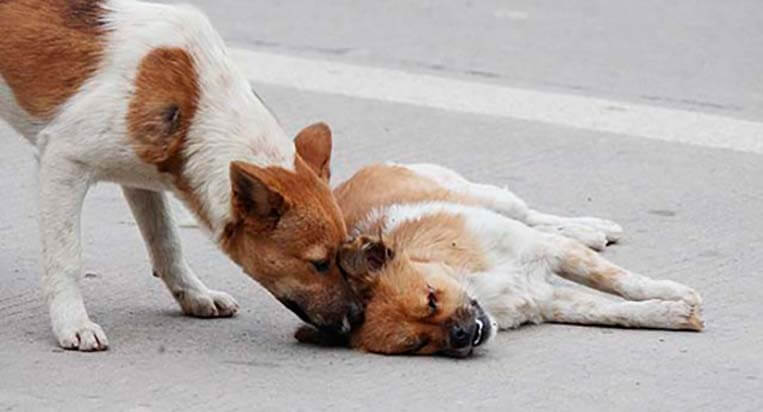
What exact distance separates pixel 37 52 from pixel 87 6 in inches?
8.9

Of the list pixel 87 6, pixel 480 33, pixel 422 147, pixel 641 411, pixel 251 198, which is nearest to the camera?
pixel 641 411

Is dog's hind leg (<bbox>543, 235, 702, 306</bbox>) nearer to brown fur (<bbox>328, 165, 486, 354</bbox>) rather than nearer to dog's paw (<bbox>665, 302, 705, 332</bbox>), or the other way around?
dog's paw (<bbox>665, 302, 705, 332</bbox>)

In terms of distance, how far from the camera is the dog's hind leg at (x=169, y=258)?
643 centimetres

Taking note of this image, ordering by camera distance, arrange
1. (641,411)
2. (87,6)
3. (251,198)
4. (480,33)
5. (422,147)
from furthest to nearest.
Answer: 1. (480,33)
2. (422,147)
3. (87,6)
4. (251,198)
5. (641,411)

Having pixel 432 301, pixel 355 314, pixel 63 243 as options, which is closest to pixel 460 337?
pixel 432 301

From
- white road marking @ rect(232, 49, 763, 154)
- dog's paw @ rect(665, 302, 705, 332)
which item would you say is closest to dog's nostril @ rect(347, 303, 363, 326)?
dog's paw @ rect(665, 302, 705, 332)

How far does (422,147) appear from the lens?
862cm

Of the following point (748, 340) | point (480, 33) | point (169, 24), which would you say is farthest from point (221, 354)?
point (480, 33)

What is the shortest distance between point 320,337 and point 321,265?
33cm

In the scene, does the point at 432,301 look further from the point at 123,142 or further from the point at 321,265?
the point at 123,142

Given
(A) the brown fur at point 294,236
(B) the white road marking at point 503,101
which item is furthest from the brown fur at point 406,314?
(B) the white road marking at point 503,101

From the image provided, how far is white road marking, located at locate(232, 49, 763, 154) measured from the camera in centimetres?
875

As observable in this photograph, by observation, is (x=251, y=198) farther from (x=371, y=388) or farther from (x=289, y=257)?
(x=371, y=388)

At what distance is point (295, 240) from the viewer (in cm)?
572
